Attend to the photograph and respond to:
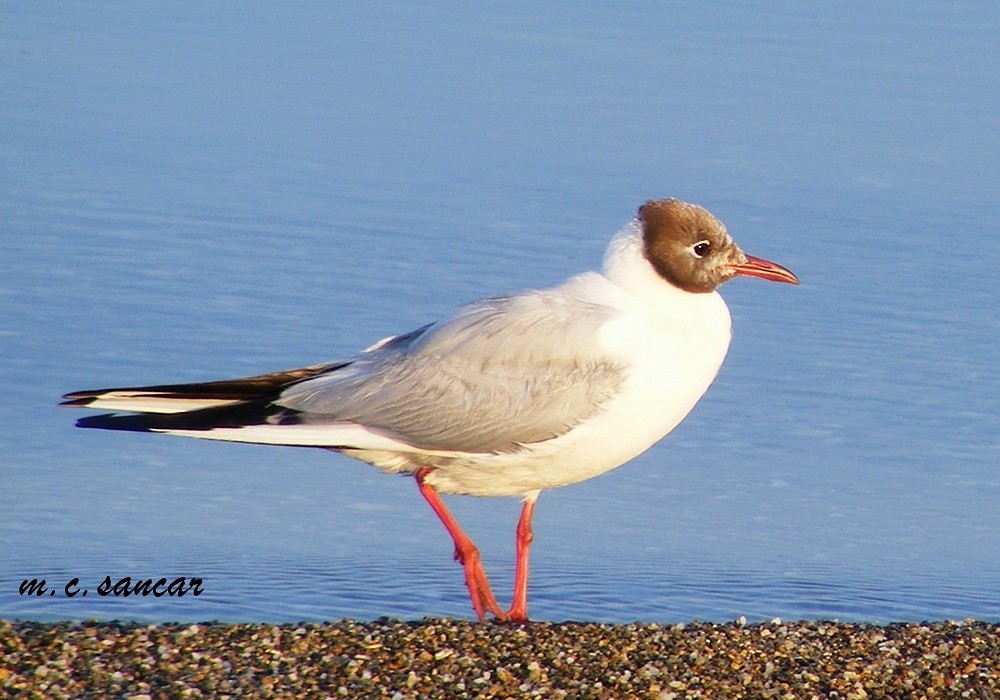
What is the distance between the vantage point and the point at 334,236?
39.4 feet

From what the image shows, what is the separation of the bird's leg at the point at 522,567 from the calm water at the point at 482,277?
0.38 metres

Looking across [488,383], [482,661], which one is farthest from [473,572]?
[482,661]

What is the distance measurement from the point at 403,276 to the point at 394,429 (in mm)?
4133

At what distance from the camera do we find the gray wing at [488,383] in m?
7.01

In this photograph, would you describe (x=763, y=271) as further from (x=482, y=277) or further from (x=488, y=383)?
(x=482, y=277)

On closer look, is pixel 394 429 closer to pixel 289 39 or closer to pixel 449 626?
pixel 449 626

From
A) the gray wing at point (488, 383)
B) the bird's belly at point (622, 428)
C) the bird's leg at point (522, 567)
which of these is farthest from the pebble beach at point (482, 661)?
the gray wing at point (488, 383)

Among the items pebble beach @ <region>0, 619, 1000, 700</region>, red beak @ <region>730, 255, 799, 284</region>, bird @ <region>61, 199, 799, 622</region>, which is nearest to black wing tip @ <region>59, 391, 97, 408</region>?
bird @ <region>61, 199, 799, 622</region>

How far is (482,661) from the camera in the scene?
6.33 m

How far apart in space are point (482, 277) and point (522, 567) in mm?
3886

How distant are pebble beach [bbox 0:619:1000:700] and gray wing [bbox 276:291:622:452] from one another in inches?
30.3

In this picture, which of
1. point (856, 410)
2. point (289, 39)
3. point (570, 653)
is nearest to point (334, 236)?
point (856, 410)

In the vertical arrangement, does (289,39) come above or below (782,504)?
above

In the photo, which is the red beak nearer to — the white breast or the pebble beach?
the white breast
